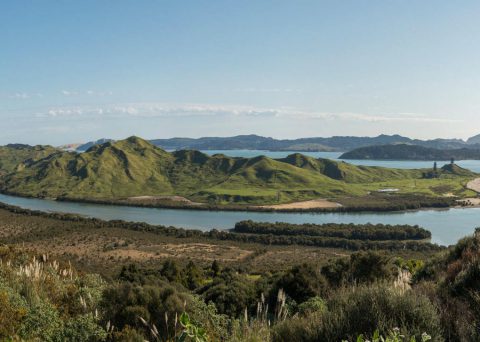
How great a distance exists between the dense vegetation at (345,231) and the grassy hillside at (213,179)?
1735 inches

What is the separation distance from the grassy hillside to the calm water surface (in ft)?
61.5

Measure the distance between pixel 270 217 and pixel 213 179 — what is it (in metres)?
70.2

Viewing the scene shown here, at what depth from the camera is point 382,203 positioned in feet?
391

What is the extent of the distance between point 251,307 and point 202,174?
159197 mm

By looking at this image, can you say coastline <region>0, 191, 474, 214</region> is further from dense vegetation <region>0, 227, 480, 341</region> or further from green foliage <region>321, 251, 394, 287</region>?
dense vegetation <region>0, 227, 480, 341</region>

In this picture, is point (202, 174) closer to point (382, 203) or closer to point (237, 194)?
point (237, 194)

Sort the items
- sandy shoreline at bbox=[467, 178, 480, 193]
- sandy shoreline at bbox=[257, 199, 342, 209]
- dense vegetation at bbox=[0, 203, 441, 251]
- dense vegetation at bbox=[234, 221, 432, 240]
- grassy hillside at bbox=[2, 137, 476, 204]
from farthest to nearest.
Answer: grassy hillside at bbox=[2, 137, 476, 204] < sandy shoreline at bbox=[467, 178, 480, 193] < sandy shoreline at bbox=[257, 199, 342, 209] < dense vegetation at bbox=[234, 221, 432, 240] < dense vegetation at bbox=[0, 203, 441, 251]

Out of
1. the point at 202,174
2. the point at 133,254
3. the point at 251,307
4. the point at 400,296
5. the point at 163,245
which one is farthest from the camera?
the point at 202,174

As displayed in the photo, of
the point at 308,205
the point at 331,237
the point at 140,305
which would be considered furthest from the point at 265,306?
the point at 308,205

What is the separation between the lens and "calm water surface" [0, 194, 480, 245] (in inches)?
3627

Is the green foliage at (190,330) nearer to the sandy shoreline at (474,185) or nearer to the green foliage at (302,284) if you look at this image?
the green foliage at (302,284)

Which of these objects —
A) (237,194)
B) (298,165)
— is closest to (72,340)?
(237,194)

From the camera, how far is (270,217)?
106125mm

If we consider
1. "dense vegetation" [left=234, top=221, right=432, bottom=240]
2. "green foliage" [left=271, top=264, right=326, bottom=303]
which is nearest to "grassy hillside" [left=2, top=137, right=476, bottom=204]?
"dense vegetation" [left=234, top=221, right=432, bottom=240]
